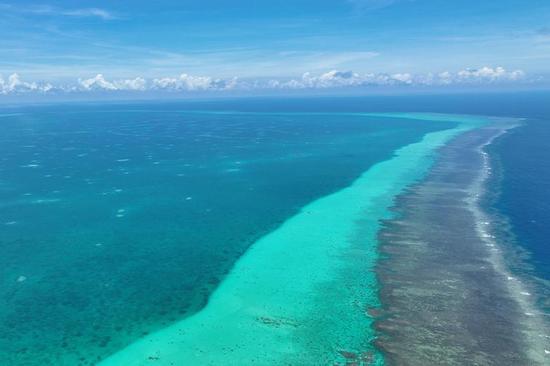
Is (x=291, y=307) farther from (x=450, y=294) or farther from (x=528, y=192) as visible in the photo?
(x=528, y=192)

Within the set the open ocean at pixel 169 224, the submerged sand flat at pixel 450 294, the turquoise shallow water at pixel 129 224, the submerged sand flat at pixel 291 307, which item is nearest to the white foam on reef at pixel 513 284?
the submerged sand flat at pixel 450 294

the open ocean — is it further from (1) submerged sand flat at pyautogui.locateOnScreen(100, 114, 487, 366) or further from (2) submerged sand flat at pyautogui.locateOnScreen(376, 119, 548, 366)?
(2) submerged sand flat at pyautogui.locateOnScreen(376, 119, 548, 366)

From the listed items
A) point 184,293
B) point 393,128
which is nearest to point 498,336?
point 184,293

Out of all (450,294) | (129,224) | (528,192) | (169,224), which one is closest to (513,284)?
(450,294)

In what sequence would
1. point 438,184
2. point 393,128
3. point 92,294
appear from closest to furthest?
point 92,294 → point 438,184 → point 393,128

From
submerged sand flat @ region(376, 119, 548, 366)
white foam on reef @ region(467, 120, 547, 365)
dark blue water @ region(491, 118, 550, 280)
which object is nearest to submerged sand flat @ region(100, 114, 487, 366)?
submerged sand flat @ region(376, 119, 548, 366)

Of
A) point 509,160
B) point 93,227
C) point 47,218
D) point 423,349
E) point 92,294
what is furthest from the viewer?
point 509,160

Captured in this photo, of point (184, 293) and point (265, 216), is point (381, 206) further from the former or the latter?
point (184, 293)
